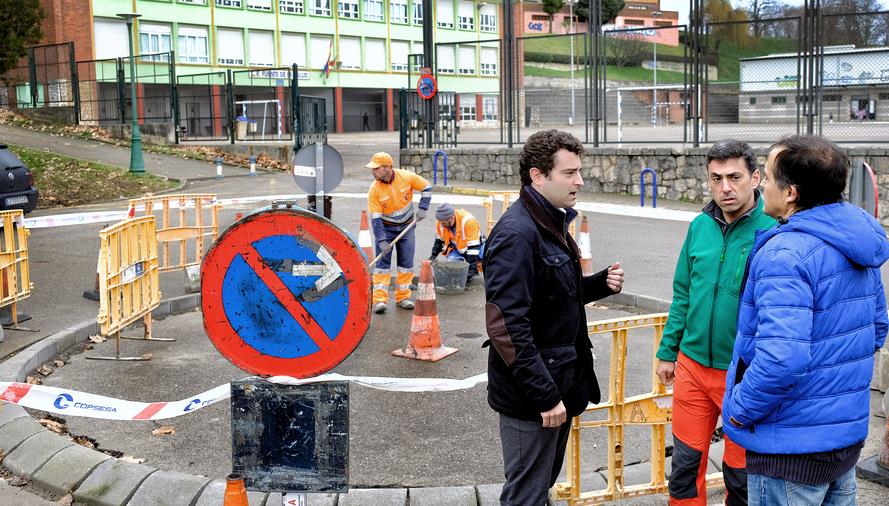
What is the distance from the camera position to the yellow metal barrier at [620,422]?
183 inches

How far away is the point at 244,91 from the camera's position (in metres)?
42.6

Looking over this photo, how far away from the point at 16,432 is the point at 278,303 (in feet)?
10.0

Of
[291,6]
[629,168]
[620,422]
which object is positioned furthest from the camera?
[291,6]

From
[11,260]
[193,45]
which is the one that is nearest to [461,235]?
[11,260]

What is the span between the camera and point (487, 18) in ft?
212

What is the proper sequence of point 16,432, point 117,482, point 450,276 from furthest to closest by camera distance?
point 450,276 → point 16,432 → point 117,482

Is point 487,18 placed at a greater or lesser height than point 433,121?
greater

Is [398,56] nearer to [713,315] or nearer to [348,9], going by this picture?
[348,9]

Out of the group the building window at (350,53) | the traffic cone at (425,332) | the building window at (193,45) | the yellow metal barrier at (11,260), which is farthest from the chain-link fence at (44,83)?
the traffic cone at (425,332)

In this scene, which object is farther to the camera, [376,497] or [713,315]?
[376,497]

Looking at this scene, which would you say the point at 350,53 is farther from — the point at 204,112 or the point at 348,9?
the point at 204,112

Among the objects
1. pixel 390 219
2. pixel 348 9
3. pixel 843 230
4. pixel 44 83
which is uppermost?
pixel 348 9

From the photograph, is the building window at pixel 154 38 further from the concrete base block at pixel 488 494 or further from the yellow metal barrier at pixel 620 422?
the yellow metal barrier at pixel 620 422

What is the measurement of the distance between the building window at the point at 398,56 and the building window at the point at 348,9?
3.42m
